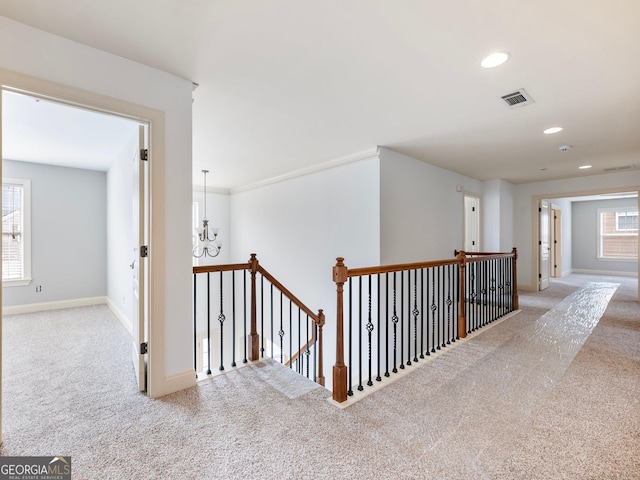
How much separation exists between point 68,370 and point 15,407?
2.00 ft

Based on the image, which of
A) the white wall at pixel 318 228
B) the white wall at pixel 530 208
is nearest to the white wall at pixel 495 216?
the white wall at pixel 530 208

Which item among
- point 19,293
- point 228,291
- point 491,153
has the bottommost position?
point 228,291

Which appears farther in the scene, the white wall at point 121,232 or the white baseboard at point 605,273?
the white baseboard at point 605,273

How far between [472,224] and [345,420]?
5.72 m

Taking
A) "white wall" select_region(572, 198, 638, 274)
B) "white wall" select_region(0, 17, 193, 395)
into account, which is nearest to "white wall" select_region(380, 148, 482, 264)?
"white wall" select_region(0, 17, 193, 395)

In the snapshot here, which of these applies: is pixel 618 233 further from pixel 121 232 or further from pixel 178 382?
pixel 121 232

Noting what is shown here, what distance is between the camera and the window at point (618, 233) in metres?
8.85

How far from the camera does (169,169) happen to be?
2221 mm

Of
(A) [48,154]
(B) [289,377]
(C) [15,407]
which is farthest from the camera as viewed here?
(A) [48,154]

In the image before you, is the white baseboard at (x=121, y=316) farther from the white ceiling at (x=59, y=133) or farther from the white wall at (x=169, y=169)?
the white ceiling at (x=59, y=133)

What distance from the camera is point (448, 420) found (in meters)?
1.92

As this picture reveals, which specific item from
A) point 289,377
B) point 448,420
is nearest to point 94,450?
point 289,377

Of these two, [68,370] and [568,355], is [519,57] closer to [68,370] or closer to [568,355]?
[568,355]

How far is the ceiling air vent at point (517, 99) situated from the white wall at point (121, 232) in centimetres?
381
